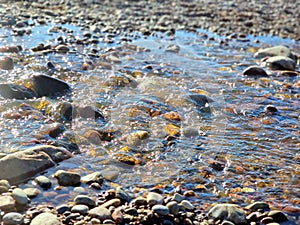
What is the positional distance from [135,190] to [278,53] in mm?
7410

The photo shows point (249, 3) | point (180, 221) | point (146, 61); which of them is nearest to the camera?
point (180, 221)

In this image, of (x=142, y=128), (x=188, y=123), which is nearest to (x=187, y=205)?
(x=142, y=128)

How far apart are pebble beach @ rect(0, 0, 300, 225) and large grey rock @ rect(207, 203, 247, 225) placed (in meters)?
0.01

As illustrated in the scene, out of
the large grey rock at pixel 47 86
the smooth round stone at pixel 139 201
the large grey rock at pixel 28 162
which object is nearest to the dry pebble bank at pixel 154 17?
the large grey rock at pixel 47 86

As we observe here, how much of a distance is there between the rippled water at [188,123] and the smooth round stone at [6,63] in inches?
5.6

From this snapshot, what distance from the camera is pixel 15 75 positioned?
7.27 metres

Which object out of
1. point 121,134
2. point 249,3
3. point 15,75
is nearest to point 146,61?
point 15,75

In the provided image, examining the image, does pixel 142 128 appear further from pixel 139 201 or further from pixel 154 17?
pixel 154 17

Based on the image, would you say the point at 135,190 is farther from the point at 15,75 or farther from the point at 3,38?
the point at 3,38

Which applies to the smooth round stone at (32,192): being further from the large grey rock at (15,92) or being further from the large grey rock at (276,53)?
the large grey rock at (276,53)

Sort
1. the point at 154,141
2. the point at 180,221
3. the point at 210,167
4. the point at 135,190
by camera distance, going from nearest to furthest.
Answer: the point at 180,221 → the point at 135,190 → the point at 210,167 → the point at 154,141

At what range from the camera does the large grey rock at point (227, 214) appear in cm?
395

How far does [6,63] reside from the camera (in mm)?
7633

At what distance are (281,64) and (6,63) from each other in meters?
6.06
